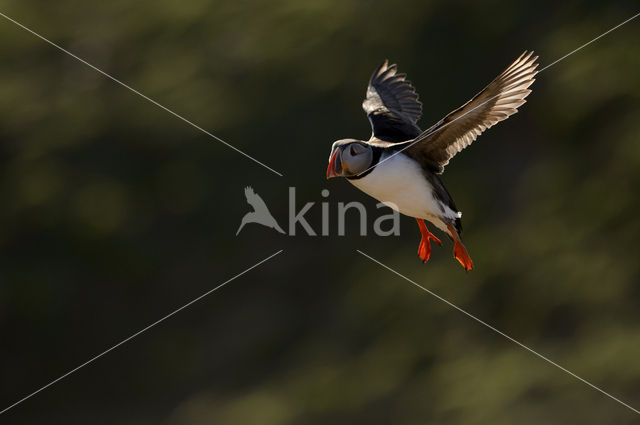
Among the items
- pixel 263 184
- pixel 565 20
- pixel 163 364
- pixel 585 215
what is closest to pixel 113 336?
pixel 163 364

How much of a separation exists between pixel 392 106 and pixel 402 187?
2.56 m

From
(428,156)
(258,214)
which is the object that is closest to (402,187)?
(428,156)

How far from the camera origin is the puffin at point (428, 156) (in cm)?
560

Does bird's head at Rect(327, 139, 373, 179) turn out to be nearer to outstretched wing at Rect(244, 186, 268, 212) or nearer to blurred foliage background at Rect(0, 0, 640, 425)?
blurred foliage background at Rect(0, 0, 640, 425)

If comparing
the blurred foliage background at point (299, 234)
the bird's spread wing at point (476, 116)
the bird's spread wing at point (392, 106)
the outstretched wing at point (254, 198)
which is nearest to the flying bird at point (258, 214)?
the outstretched wing at point (254, 198)

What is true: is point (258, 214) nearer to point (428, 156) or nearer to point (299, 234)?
point (299, 234)

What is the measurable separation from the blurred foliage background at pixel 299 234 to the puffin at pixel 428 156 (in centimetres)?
1123

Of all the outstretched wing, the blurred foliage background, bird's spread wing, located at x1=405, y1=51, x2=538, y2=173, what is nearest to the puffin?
bird's spread wing, located at x1=405, y1=51, x2=538, y2=173

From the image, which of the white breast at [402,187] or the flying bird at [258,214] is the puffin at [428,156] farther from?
the flying bird at [258,214]

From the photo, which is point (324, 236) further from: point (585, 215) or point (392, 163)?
point (392, 163)

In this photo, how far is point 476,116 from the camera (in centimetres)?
613

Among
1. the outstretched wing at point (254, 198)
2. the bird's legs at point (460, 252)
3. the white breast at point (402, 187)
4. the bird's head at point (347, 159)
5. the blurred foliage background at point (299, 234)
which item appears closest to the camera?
the bird's head at point (347, 159)

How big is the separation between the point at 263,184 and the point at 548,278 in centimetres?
592

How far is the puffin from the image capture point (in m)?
5.60
